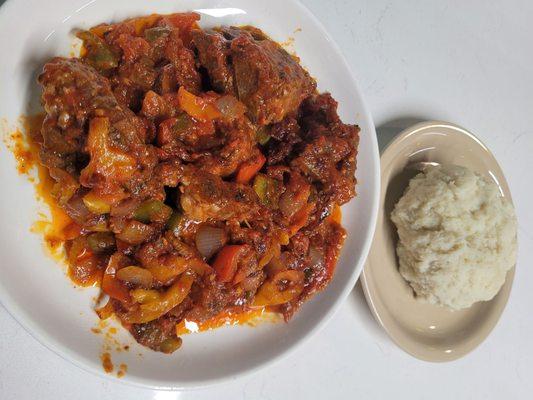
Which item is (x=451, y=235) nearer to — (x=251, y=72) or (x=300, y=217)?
(x=300, y=217)

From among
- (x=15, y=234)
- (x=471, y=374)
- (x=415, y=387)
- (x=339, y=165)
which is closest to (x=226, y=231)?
(x=339, y=165)

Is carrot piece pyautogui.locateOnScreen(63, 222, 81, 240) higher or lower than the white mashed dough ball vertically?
higher

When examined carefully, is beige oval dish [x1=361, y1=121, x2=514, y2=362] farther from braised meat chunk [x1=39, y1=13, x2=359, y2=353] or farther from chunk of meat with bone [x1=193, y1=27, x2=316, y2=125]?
chunk of meat with bone [x1=193, y1=27, x2=316, y2=125]

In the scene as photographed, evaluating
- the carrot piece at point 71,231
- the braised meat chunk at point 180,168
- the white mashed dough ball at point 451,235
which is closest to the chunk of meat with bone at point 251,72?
the braised meat chunk at point 180,168

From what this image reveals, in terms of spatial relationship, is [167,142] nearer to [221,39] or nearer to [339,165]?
[221,39]

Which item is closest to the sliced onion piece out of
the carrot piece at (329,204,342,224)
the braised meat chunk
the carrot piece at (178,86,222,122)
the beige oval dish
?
the braised meat chunk

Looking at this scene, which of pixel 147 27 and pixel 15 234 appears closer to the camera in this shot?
pixel 15 234
